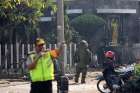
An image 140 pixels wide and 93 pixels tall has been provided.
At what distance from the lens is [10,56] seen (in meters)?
21.0

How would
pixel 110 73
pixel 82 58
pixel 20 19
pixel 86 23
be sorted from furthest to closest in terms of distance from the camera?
pixel 86 23
pixel 20 19
pixel 82 58
pixel 110 73

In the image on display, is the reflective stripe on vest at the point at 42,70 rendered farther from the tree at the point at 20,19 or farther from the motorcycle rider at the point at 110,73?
the tree at the point at 20,19

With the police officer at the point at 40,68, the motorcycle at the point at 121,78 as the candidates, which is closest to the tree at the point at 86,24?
the motorcycle at the point at 121,78

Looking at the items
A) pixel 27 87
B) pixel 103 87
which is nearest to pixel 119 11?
pixel 27 87

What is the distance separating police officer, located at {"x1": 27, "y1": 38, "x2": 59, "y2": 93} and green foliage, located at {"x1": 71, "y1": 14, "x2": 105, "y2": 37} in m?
18.6

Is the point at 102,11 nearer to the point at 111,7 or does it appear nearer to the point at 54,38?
the point at 111,7

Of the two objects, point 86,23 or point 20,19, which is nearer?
point 20,19

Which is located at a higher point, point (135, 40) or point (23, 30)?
point (23, 30)

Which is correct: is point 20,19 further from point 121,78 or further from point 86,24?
point 86,24

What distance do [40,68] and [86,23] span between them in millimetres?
18664

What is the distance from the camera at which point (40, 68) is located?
967 centimetres

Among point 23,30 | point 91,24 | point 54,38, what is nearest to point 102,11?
point 91,24

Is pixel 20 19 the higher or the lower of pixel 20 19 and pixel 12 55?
the higher

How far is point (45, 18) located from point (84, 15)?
10.7 ft
